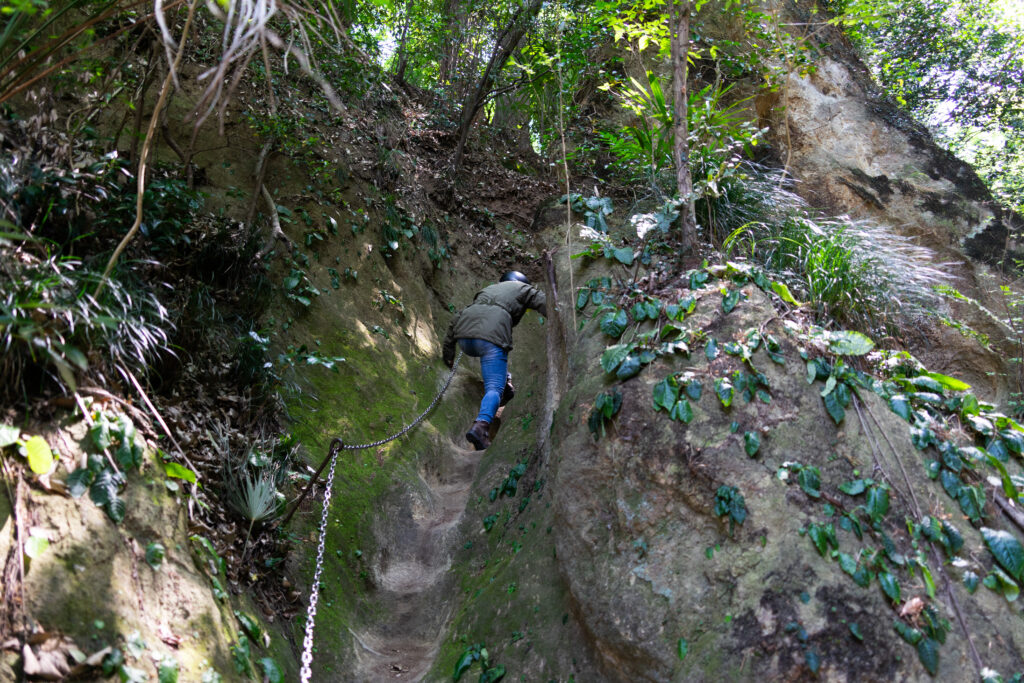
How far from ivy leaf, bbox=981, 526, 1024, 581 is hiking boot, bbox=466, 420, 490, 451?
13.0ft

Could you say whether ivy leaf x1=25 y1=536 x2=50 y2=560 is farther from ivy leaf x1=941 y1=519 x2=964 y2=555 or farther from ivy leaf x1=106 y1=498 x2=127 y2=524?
ivy leaf x1=941 y1=519 x2=964 y2=555

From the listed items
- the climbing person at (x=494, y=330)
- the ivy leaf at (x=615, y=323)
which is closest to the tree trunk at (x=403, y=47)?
the climbing person at (x=494, y=330)

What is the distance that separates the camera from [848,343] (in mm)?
4219

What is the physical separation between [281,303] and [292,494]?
2416 mm

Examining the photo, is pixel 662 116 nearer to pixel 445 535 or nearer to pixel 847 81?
pixel 445 535

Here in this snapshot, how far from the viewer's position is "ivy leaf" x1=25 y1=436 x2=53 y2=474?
3211 mm

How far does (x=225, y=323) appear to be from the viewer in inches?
228

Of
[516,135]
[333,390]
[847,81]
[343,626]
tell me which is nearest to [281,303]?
[333,390]

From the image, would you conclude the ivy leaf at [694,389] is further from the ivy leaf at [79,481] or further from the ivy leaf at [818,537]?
the ivy leaf at [79,481]

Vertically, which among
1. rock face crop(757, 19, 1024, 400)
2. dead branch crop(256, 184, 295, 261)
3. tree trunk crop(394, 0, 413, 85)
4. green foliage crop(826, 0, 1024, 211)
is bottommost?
dead branch crop(256, 184, 295, 261)

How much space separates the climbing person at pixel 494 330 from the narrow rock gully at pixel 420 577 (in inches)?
29.3

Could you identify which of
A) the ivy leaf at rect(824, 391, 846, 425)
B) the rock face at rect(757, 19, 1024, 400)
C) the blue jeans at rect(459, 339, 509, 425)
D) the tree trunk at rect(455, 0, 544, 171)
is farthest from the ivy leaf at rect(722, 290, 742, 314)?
the tree trunk at rect(455, 0, 544, 171)

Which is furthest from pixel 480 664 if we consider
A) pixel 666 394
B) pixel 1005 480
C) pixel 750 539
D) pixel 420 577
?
pixel 1005 480

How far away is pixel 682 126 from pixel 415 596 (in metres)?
Answer: 4.54
